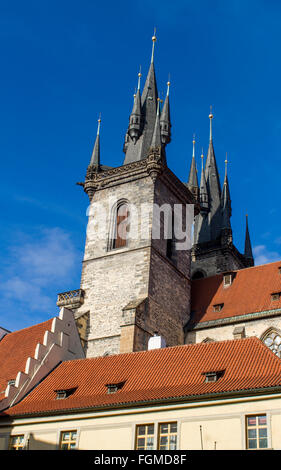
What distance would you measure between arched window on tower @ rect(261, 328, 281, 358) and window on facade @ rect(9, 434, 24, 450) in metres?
11.9

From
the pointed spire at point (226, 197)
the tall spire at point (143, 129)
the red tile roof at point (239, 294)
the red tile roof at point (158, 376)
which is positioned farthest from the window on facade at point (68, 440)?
the pointed spire at point (226, 197)

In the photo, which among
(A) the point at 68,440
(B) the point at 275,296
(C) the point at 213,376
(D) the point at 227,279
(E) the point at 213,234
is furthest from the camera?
(E) the point at 213,234

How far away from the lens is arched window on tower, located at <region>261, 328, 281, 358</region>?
89.7 feet

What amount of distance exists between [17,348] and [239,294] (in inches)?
425

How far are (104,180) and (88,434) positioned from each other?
58.6 ft

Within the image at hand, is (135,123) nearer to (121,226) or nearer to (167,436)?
(121,226)

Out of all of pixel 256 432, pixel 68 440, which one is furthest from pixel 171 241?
pixel 256 432

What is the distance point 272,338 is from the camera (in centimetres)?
2791

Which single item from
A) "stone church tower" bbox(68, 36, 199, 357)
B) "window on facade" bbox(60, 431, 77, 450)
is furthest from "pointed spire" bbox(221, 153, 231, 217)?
"window on facade" bbox(60, 431, 77, 450)

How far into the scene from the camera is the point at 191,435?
16.5 m

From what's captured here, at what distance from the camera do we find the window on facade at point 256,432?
51.3ft

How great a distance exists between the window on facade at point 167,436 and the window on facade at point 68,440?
246 cm

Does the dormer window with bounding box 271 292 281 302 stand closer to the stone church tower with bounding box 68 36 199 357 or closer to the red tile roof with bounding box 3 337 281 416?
the stone church tower with bounding box 68 36 199 357
